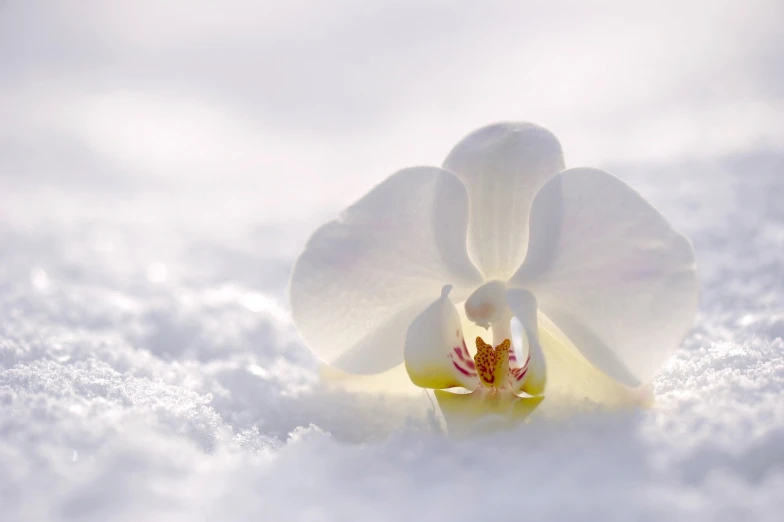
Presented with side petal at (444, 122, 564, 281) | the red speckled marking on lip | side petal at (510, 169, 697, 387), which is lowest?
the red speckled marking on lip

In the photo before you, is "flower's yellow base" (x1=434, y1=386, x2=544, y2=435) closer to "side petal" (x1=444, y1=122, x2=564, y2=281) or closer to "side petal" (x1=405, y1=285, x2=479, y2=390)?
"side petal" (x1=405, y1=285, x2=479, y2=390)

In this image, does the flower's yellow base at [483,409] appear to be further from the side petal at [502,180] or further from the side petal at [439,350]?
the side petal at [502,180]

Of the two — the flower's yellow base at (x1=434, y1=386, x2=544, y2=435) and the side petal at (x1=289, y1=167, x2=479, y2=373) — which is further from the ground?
the side petal at (x1=289, y1=167, x2=479, y2=373)

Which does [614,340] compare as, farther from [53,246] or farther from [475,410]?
[53,246]

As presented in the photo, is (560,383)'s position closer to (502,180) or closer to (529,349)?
(529,349)

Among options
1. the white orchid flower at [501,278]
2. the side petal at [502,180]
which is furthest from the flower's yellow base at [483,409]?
the side petal at [502,180]

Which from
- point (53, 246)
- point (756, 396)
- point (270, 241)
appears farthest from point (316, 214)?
point (756, 396)

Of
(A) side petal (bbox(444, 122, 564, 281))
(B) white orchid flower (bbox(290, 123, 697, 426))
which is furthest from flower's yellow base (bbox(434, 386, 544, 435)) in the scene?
(A) side petal (bbox(444, 122, 564, 281))
